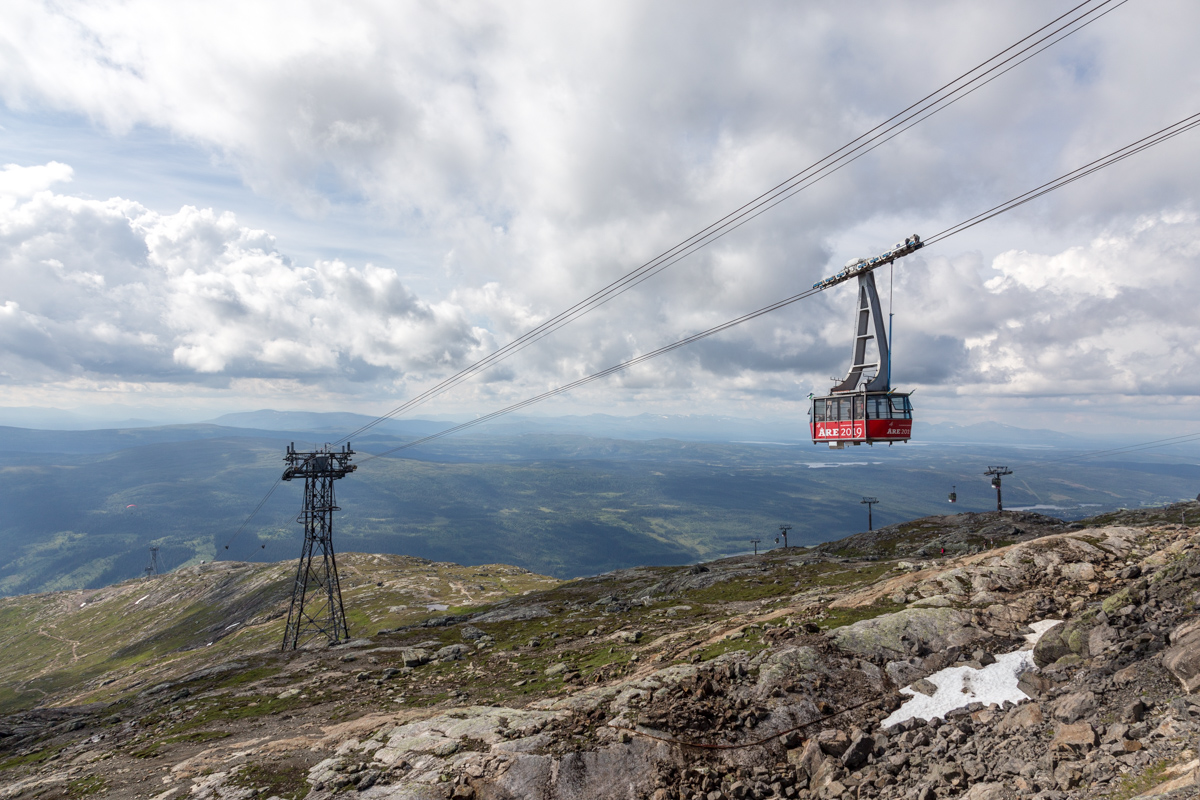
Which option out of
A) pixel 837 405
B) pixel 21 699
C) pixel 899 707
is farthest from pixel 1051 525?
pixel 21 699

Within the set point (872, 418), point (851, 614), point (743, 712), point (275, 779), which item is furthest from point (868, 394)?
point (275, 779)

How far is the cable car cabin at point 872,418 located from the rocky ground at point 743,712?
13.1 m

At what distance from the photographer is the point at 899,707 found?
27156mm

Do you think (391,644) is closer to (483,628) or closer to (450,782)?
(483,628)

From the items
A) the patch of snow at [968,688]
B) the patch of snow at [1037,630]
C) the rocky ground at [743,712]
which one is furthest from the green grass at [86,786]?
the patch of snow at [1037,630]

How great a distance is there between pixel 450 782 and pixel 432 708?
41.2 ft

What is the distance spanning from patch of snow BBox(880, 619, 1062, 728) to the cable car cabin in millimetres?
16812

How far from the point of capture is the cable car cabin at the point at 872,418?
4141 centimetres

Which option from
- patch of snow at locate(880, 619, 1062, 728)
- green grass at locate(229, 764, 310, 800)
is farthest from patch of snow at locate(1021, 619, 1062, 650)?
green grass at locate(229, 764, 310, 800)

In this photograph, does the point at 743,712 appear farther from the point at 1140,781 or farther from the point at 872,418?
the point at 872,418

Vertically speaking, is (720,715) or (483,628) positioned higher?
(720,715)

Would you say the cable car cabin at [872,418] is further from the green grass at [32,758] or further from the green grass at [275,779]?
the green grass at [32,758]

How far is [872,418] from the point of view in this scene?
41.7 metres

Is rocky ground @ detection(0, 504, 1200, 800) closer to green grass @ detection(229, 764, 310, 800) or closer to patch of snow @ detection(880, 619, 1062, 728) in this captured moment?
green grass @ detection(229, 764, 310, 800)
